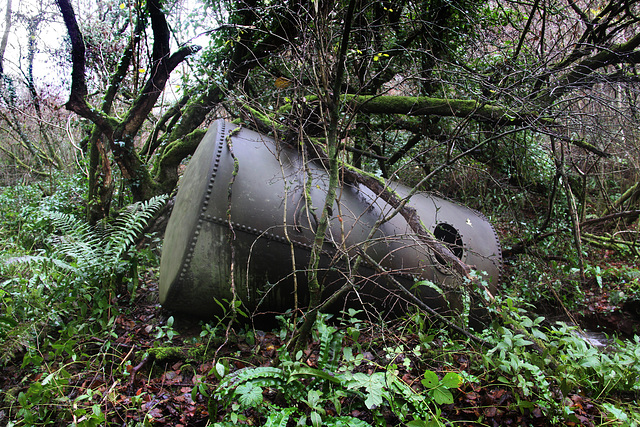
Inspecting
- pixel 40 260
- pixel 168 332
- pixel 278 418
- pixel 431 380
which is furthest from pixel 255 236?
pixel 40 260

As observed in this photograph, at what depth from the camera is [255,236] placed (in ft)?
10.5

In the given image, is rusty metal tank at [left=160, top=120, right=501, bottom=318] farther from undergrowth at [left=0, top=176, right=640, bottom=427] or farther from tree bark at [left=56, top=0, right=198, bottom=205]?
tree bark at [left=56, top=0, right=198, bottom=205]

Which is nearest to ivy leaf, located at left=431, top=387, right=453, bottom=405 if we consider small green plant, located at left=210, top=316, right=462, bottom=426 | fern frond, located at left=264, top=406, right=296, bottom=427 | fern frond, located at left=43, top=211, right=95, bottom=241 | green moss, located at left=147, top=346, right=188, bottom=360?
small green plant, located at left=210, top=316, right=462, bottom=426

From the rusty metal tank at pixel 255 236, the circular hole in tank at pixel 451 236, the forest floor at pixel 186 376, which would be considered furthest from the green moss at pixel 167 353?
the circular hole in tank at pixel 451 236

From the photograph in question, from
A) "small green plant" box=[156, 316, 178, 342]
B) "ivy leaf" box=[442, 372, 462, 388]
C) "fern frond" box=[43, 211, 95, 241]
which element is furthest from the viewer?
"fern frond" box=[43, 211, 95, 241]

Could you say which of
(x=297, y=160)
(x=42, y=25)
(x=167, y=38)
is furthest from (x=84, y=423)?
(x=42, y=25)

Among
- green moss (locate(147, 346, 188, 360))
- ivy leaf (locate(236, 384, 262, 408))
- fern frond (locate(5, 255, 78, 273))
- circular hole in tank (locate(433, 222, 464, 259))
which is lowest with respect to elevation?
green moss (locate(147, 346, 188, 360))

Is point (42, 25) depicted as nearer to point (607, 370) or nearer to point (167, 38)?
point (167, 38)

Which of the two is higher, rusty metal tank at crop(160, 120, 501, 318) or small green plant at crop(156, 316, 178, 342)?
rusty metal tank at crop(160, 120, 501, 318)

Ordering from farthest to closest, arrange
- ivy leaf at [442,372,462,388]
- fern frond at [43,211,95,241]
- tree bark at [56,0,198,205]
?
tree bark at [56,0,198,205] < fern frond at [43,211,95,241] < ivy leaf at [442,372,462,388]

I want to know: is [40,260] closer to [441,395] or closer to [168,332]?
[168,332]

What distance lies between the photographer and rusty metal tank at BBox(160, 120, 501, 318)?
10.3 feet

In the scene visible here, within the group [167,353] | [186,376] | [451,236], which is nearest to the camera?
[186,376]

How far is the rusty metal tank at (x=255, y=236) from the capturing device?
124 inches
